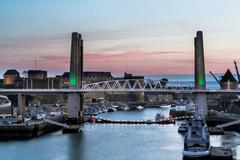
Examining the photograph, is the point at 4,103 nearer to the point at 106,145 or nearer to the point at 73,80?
the point at 73,80

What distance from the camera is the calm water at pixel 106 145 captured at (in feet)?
119

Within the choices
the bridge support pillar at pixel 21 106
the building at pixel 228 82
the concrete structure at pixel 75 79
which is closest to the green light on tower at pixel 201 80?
the concrete structure at pixel 75 79

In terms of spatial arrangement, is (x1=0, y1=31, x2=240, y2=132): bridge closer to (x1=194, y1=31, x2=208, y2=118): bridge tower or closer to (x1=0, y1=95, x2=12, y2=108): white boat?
(x1=194, y1=31, x2=208, y2=118): bridge tower

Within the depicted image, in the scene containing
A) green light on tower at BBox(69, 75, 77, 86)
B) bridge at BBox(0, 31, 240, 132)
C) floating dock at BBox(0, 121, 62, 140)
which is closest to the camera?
floating dock at BBox(0, 121, 62, 140)

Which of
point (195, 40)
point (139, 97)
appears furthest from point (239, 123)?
point (139, 97)

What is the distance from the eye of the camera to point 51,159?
34.8 meters

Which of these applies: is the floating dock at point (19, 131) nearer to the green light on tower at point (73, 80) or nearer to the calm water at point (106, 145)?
the calm water at point (106, 145)

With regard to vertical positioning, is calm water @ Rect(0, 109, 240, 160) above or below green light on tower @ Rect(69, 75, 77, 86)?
below

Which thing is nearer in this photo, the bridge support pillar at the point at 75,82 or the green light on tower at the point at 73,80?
the bridge support pillar at the point at 75,82

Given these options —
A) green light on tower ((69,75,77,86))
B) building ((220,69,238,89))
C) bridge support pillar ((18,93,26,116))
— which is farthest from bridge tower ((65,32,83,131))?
building ((220,69,238,89))

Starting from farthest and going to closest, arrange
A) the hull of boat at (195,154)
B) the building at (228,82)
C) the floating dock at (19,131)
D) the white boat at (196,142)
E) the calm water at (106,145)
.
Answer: the building at (228,82) → the floating dock at (19,131) → the calm water at (106,145) → the white boat at (196,142) → the hull of boat at (195,154)

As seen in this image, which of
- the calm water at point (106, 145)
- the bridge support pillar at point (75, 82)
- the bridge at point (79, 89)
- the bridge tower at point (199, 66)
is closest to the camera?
the calm water at point (106, 145)

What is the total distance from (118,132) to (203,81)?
44.2 feet

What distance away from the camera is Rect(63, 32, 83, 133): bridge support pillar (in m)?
59.7
